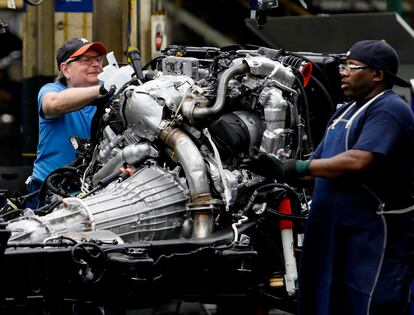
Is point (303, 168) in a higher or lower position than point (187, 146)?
higher

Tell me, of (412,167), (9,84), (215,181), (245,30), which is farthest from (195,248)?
(9,84)

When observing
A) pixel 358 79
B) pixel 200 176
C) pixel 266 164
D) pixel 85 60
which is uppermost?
pixel 358 79

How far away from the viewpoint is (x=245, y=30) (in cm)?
1680

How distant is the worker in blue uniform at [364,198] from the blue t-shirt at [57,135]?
258 cm

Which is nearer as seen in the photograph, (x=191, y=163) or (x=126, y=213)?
(x=126, y=213)

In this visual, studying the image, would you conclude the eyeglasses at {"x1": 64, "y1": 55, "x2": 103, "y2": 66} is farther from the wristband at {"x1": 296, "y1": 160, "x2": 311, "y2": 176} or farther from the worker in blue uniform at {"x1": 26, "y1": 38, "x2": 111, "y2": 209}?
the wristband at {"x1": 296, "y1": 160, "x2": 311, "y2": 176}

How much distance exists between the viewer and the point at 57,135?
10531 mm

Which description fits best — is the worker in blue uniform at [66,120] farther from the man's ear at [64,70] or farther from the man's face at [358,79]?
the man's face at [358,79]

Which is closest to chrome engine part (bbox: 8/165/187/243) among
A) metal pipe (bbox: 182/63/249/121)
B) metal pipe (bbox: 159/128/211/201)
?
metal pipe (bbox: 159/128/211/201)

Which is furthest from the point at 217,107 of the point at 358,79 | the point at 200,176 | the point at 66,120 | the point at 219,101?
the point at 66,120

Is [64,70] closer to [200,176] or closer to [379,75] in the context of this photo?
[200,176]

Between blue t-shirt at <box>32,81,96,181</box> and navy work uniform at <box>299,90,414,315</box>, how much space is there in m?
2.71

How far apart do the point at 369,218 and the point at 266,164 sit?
0.69m

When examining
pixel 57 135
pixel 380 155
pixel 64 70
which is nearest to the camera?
pixel 380 155
